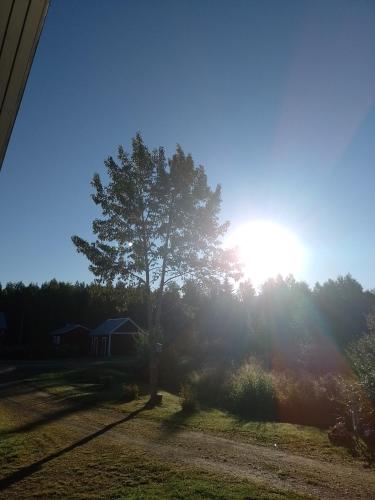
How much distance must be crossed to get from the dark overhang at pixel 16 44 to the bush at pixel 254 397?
1341cm

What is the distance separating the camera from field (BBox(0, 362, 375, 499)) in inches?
268

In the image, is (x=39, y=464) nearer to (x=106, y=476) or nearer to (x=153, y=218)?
(x=106, y=476)

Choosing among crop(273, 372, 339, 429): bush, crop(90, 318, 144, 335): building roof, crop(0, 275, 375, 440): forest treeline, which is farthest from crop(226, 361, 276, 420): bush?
crop(90, 318, 144, 335): building roof

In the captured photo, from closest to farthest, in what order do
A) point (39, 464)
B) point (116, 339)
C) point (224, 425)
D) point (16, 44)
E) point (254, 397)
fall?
1. point (16, 44)
2. point (39, 464)
3. point (224, 425)
4. point (254, 397)
5. point (116, 339)

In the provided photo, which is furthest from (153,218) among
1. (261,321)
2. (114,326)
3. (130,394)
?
(114,326)

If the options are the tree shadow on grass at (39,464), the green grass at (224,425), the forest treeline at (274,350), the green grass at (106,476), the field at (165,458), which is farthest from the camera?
the forest treeline at (274,350)

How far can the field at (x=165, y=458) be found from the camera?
6.81 meters

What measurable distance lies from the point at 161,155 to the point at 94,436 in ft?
43.8

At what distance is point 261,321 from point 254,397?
Result: 19.5 m

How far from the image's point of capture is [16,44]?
3127 millimetres

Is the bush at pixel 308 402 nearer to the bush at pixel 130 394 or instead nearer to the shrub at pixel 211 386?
the shrub at pixel 211 386

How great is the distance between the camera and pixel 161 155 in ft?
62.1

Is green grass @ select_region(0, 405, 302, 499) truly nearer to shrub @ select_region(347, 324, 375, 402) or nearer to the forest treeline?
the forest treeline

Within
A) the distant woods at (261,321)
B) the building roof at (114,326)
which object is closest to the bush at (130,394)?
the distant woods at (261,321)
